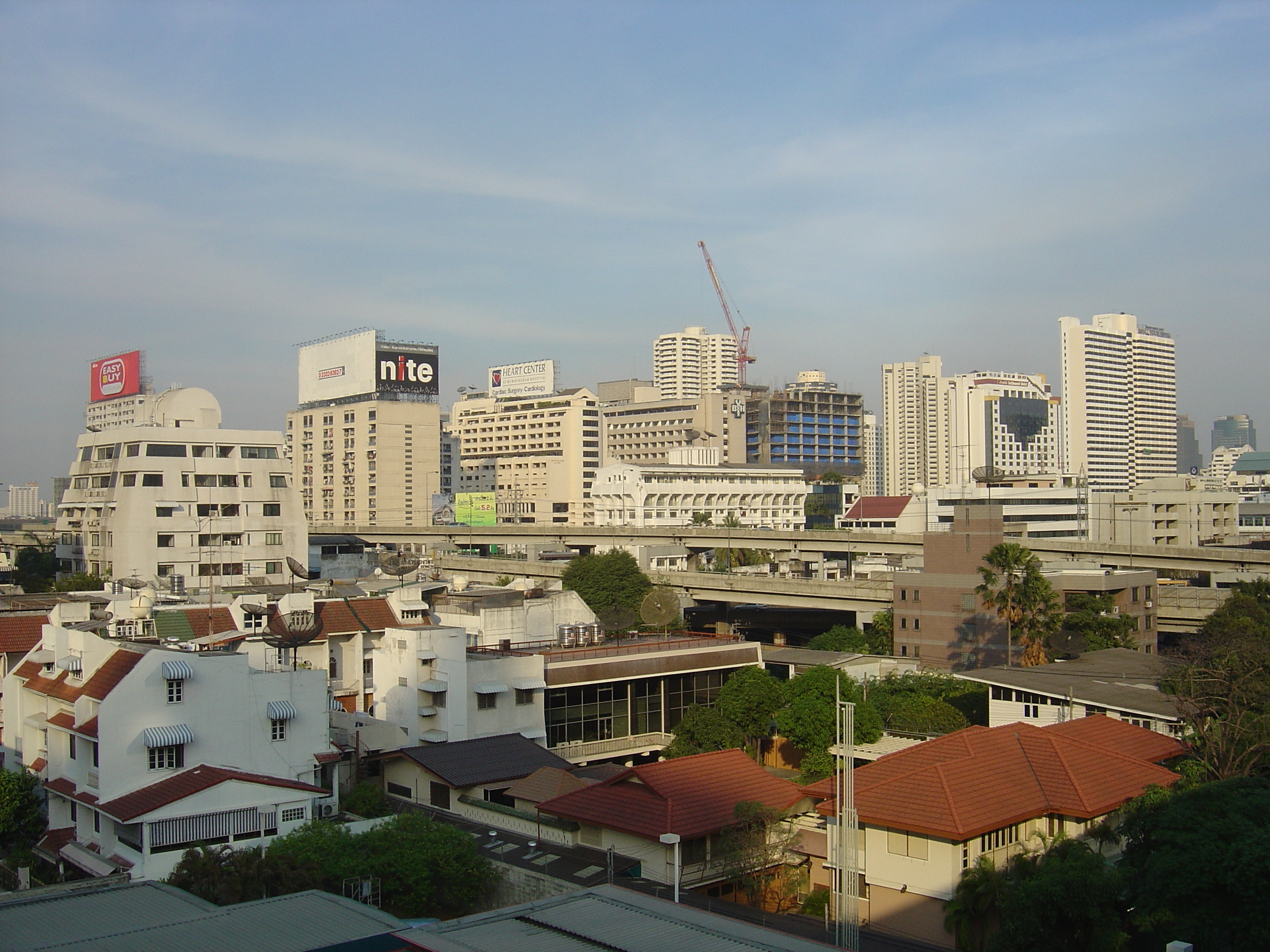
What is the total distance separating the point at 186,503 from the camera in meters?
74.2

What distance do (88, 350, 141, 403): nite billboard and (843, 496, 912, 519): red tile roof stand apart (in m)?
90.9

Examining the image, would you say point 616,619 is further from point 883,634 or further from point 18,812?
point 18,812

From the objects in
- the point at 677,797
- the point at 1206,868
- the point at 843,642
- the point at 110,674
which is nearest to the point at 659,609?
the point at 843,642

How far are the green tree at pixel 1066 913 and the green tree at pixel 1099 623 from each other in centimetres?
3256

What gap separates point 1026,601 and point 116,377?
10663cm

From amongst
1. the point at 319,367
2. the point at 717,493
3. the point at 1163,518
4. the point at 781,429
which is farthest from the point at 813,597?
the point at 781,429

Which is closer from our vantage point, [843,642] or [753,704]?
[753,704]

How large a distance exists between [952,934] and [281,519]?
2423 inches

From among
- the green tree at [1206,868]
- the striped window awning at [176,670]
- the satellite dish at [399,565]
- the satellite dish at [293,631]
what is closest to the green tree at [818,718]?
the green tree at [1206,868]

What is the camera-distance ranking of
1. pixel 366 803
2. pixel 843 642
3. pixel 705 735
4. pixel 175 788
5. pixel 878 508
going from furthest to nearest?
pixel 878 508
pixel 843 642
pixel 705 735
pixel 366 803
pixel 175 788

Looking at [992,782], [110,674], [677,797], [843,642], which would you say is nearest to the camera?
[992,782]

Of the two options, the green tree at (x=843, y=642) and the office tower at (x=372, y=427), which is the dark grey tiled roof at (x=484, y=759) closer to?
the green tree at (x=843, y=642)

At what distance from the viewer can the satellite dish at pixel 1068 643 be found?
47812mm

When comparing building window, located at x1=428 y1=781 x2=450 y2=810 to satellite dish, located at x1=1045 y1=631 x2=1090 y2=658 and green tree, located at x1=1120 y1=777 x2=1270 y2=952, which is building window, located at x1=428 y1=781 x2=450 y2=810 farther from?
satellite dish, located at x1=1045 y1=631 x2=1090 y2=658
